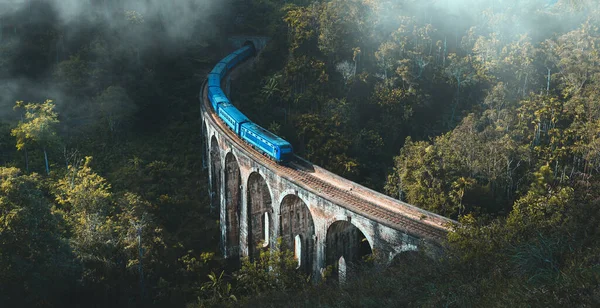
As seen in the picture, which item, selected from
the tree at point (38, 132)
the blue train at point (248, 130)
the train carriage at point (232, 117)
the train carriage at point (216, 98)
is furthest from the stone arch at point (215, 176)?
Result: the tree at point (38, 132)

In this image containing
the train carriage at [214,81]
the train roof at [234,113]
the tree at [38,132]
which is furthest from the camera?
the train carriage at [214,81]

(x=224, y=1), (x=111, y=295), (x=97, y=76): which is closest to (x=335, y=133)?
(x=111, y=295)

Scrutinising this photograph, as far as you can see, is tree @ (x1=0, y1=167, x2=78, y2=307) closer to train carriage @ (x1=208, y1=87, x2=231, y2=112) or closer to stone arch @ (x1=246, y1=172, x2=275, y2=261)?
stone arch @ (x1=246, y1=172, x2=275, y2=261)

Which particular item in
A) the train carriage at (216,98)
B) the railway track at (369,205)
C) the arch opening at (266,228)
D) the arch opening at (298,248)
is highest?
the train carriage at (216,98)

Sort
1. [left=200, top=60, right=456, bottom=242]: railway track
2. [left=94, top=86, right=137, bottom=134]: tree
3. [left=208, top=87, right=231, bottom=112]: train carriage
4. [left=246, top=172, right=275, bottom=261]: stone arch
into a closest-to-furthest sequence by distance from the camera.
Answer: [left=200, top=60, right=456, bottom=242]: railway track < [left=246, top=172, right=275, bottom=261]: stone arch < [left=208, top=87, right=231, bottom=112]: train carriage < [left=94, top=86, right=137, bottom=134]: tree

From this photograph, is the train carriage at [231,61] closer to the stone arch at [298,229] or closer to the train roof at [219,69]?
the train roof at [219,69]

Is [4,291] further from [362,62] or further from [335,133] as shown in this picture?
[362,62]

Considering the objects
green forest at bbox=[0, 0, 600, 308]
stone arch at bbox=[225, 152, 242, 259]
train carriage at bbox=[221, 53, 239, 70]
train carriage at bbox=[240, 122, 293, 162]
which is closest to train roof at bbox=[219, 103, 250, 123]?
train carriage at bbox=[240, 122, 293, 162]
